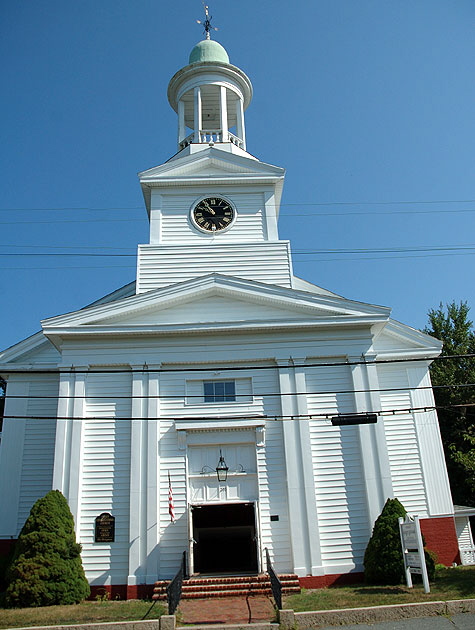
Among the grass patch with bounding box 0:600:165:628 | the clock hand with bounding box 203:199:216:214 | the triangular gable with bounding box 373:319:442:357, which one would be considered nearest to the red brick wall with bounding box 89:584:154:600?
the grass patch with bounding box 0:600:165:628

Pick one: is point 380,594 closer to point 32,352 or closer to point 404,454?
point 404,454

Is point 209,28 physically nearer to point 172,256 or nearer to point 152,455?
point 172,256

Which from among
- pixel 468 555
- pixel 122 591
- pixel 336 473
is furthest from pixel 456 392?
pixel 122 591

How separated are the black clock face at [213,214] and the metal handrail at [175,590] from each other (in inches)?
477

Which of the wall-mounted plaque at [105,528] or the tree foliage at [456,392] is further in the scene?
the tree foliage at [456,392]

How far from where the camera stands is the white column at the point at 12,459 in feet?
64.0

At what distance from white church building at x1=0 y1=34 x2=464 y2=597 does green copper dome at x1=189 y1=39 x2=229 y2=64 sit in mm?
9625

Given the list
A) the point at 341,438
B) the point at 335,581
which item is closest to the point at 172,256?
the point at 341,438

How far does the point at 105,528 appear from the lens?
55.6 ft

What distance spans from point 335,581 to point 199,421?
601 centimetres

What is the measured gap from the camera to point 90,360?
1883cm

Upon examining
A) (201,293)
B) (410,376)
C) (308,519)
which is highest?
(201,293)

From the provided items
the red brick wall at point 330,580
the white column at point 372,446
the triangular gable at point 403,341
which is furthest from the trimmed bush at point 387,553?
the triangular gable at point 403,341

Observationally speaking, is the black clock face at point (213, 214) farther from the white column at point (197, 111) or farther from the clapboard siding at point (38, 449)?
the clapboard siding at point (38, 449)
